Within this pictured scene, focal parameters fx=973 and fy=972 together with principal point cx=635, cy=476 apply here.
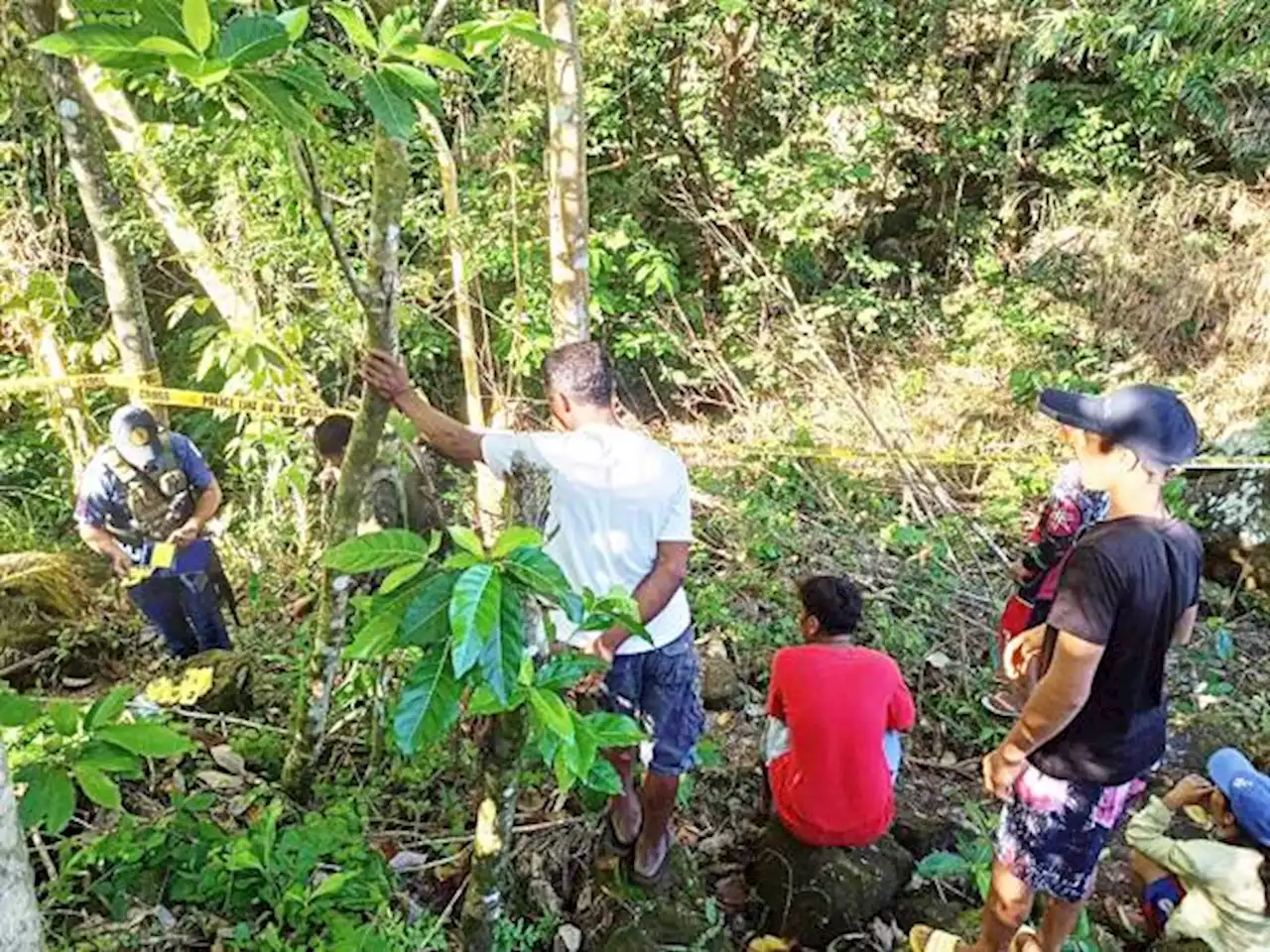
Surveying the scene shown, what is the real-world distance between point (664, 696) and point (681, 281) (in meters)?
7.54

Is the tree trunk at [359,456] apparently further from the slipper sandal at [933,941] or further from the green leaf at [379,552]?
the slipper sandal at [933,941]

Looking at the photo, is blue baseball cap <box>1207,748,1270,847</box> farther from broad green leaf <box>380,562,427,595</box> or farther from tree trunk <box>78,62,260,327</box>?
tree trunk <box>78,62,260,327</box>

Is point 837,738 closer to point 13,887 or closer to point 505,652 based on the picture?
point 505,652

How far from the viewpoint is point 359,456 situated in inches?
111

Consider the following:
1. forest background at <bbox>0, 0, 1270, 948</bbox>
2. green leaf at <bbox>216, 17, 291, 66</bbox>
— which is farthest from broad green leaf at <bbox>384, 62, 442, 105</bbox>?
green leaf at <bbox>216, 17, 291, 66</bbox>

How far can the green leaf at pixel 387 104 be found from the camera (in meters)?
1.78

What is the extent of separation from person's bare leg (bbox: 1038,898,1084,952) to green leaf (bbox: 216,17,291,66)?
9.39 ft

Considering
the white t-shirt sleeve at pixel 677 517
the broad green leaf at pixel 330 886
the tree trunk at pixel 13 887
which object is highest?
the tree trunk at pixel 13 887

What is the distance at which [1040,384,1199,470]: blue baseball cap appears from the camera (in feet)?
7.88

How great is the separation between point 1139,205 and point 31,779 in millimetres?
10397

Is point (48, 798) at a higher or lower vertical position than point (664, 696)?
higher

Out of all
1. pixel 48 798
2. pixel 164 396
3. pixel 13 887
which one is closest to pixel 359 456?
pixel 48 798

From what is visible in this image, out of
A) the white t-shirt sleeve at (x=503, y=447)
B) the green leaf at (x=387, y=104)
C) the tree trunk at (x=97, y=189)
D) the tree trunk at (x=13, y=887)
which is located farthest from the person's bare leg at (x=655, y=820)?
the tree trunk at (x=97, y=189)

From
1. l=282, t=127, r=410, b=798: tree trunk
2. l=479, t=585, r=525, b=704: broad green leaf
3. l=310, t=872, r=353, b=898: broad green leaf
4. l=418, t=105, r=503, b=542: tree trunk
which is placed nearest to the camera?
l=479, t=585, r=525, b=704: broad green leaf
